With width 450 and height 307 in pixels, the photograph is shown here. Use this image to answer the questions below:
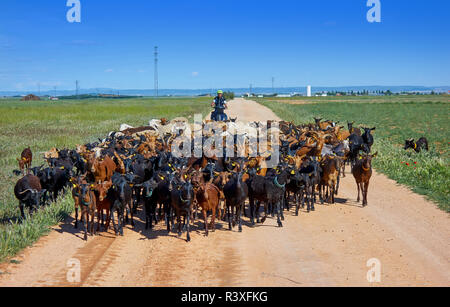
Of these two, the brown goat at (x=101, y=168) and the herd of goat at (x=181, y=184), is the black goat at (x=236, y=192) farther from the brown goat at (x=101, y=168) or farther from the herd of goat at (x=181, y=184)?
the brown goat at (x=101, y=168)

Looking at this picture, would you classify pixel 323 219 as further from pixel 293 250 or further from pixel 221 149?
pixel 221 149

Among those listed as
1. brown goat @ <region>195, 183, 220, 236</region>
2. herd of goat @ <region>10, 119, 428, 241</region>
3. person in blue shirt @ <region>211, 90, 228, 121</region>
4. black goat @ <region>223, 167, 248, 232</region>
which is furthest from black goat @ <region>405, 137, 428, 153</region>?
brown goat @ <region>195, 183, 220, 236</region>

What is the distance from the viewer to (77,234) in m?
10.8

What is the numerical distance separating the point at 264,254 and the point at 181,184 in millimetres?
2857

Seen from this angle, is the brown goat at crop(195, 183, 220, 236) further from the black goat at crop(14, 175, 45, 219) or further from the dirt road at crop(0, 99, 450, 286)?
the black goat at crop(14, 175, 45, 219)

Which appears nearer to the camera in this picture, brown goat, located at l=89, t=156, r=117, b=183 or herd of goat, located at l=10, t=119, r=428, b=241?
herd of goat, located at l=10, t=119, r=428, b=241

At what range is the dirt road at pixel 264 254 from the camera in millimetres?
8055

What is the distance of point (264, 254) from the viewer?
30.9 feet

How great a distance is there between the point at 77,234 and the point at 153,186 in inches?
88.5

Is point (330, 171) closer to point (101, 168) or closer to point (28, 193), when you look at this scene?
point (101, 168)

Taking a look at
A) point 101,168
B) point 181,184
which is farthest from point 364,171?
point 101,168

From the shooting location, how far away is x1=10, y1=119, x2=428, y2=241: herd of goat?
1089 cm

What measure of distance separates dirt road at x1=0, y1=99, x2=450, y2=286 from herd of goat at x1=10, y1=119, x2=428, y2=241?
555 millimetres

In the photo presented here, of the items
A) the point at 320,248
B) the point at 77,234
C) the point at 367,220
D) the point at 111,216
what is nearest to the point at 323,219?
the point at 367,220
